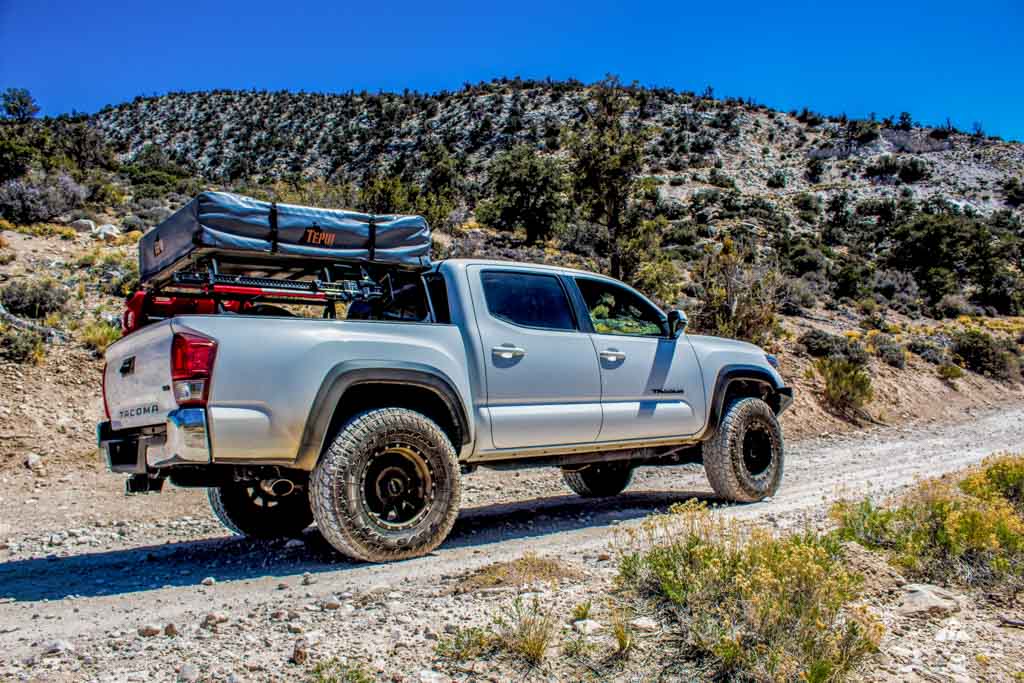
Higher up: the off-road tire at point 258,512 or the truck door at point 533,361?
the truck door at point 533,361

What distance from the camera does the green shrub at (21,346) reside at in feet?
31.6

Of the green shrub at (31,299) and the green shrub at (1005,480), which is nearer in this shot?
the green shrub at (1005,480)

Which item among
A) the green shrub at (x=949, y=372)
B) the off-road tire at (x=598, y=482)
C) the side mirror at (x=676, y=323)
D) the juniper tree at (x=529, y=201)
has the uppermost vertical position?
the juniper tree at (x=529, y=201)

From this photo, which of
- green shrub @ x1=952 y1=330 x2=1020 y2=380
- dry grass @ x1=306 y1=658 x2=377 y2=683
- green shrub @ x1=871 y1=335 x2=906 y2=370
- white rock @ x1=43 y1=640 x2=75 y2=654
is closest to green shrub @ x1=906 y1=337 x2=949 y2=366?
green shrub @ x1=952 y1=330 x2=1020 y2=380

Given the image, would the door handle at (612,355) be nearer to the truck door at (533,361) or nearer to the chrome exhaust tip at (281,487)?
the truck door at (533,361)

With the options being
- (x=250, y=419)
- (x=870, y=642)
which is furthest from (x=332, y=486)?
(x=870, y=642)

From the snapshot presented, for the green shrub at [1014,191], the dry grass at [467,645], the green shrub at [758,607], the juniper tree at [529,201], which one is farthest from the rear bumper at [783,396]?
the green shrub at [1014,191]

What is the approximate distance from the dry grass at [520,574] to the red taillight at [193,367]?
1747 millimetres

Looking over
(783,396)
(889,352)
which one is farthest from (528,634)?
(889,352)

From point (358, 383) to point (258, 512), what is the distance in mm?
1839

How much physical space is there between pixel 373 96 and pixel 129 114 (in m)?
23.7

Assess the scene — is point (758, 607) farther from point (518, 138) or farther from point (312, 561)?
point (518, 138)

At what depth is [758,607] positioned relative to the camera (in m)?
3.06

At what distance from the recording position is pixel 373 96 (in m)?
72.0
